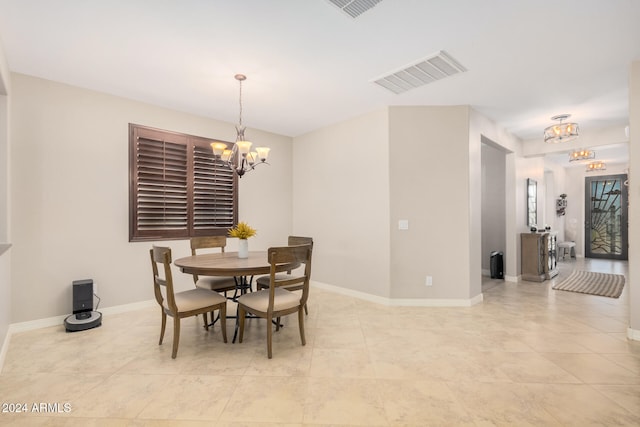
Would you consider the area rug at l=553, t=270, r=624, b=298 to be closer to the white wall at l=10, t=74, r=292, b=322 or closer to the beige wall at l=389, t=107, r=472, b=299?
the beige wall at l=389, t=107, r=472, b=299

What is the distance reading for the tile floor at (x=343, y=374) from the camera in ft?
5.99

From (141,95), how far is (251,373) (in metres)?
3.55

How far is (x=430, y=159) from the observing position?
411 cm

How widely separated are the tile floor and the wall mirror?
300 cm

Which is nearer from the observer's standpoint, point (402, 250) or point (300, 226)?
point (402, 250)

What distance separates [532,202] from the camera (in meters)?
6.25

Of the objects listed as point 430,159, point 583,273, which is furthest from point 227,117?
point 583,273

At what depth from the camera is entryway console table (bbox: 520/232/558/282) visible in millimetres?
5572

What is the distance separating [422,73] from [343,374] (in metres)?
3.02

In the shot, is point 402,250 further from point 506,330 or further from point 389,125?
point 389,125

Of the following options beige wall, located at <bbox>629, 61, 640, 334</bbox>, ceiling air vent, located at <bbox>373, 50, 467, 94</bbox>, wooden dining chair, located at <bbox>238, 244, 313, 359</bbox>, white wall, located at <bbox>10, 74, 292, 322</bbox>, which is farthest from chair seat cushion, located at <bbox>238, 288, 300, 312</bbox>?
beige wall, located at <bbox>629, 61, 640, 334</bbox>

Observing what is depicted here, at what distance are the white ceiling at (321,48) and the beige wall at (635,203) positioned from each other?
0.89 ft

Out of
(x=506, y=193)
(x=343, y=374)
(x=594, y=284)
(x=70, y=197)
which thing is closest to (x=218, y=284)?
(x=343, y=374)

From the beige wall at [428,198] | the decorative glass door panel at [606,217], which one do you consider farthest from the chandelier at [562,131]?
the decorative glass door panel at [606,217]
